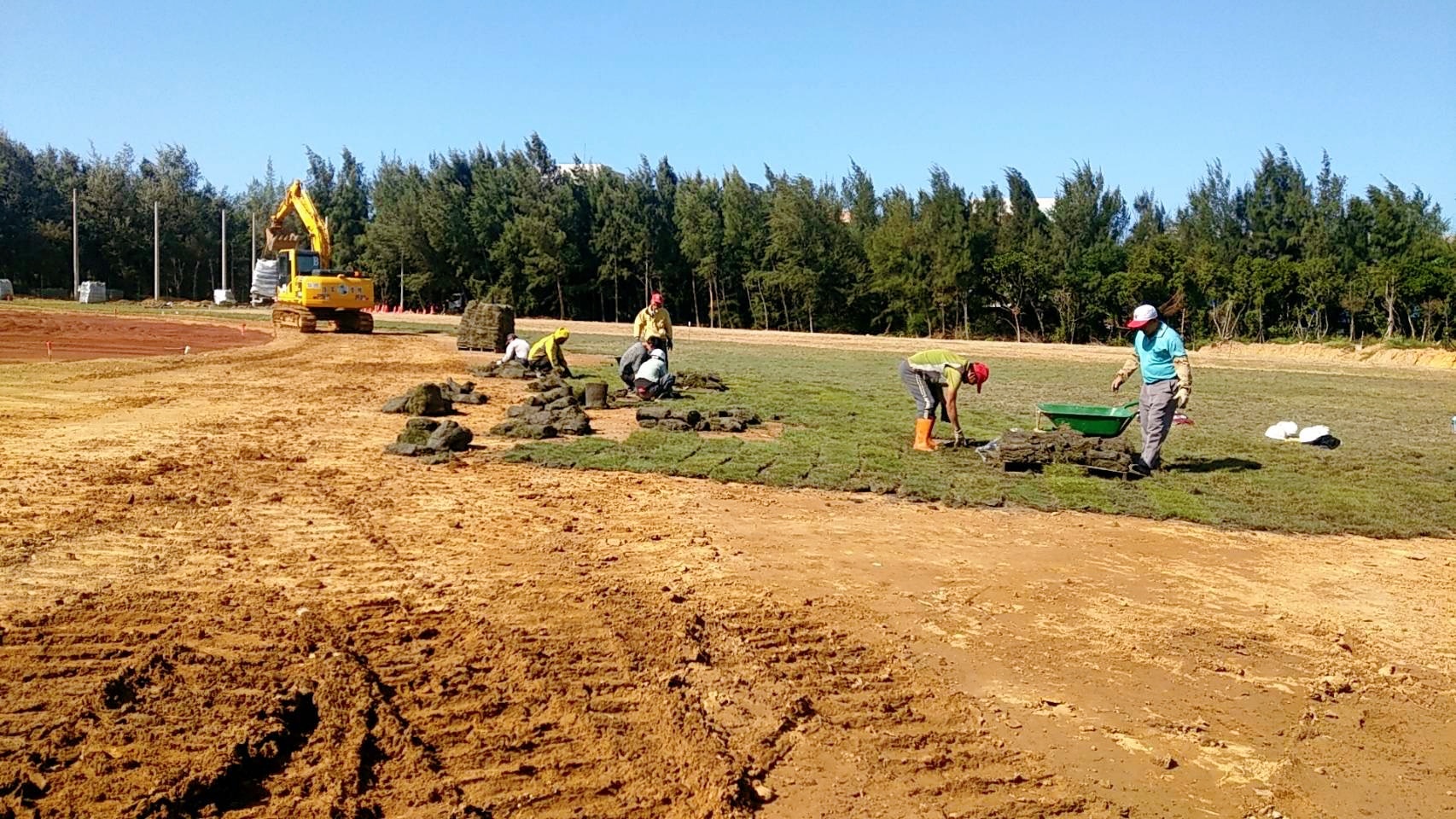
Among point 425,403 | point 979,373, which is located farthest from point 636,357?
point 979,373

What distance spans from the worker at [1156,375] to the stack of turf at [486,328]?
2003 cm

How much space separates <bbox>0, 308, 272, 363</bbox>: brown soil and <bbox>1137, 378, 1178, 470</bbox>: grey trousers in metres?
19.8

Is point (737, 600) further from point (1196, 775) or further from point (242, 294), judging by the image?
point (242, 294)

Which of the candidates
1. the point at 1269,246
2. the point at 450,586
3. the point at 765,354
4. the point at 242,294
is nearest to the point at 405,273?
the point at 242,294

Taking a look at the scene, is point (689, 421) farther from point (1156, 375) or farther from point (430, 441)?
point (1156, 375)

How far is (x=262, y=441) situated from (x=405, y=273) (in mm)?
56364

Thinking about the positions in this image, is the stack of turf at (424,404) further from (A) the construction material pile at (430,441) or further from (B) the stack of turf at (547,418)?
(A) the construction material pile at (430,441)

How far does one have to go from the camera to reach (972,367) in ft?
37.9

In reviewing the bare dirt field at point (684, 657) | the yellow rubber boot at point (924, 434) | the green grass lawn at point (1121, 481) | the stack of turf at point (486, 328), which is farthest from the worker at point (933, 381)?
the stack of turf at point (486, 328)

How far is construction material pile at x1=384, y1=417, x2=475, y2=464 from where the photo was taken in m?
10.7

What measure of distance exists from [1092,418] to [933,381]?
5.67ft

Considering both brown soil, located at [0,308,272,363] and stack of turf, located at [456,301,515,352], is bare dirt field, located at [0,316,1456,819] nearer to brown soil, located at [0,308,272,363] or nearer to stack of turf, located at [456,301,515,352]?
brown soil, located at [0,308,272,363]

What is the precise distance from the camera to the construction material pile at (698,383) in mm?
17812

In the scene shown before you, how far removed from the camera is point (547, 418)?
41.5 feet
